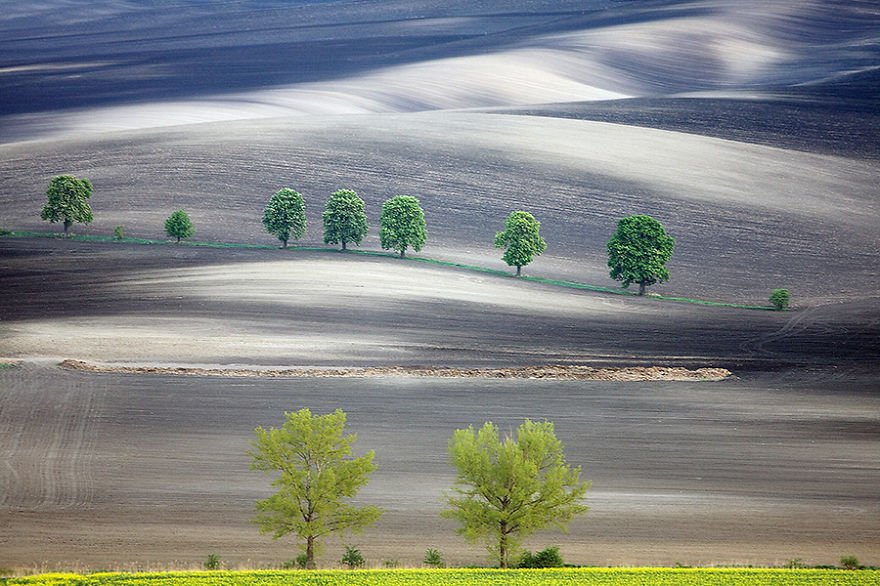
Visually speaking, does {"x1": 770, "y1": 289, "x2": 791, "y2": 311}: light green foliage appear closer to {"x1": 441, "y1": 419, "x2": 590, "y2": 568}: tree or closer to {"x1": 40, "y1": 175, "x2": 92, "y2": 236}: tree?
{"x1": 441, "y1": 419, "x2": 590, "y2": 568}: tree

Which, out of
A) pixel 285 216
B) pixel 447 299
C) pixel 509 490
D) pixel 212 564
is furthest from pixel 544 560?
pixel 285 216

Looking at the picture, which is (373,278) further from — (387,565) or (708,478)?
(387,565)

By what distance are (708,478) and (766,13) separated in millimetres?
145203

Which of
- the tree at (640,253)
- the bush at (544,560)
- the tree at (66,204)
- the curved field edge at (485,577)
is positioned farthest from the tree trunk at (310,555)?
the tree at (66,204)

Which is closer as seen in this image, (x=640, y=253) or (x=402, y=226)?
(x=640, y=253)

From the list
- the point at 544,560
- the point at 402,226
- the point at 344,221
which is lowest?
the point at 544,560

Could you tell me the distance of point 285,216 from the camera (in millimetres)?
75250

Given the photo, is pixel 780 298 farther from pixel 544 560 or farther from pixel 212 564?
pixel 212 564

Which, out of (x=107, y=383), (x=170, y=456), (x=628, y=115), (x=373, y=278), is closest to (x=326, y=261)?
(x=373, y=278)

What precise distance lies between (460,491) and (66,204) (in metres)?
53.3

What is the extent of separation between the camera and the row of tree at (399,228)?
69.2 meters

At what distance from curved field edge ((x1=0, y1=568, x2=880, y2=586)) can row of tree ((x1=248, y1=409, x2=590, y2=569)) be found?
2609mm

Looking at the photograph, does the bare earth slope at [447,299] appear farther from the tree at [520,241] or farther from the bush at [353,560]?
the tree at [520,241]

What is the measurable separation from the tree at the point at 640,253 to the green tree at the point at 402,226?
40.8ft
